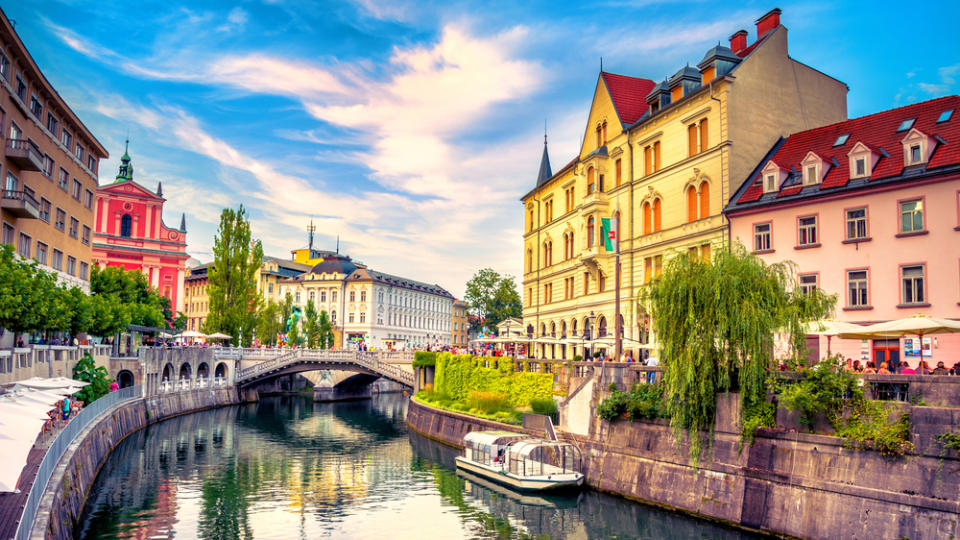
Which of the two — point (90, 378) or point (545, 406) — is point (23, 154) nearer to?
point (90, 378)

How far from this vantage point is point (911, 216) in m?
34.7

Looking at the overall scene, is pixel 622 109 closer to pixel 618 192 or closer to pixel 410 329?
pixel 618 192

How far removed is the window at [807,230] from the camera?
3884 centimetres

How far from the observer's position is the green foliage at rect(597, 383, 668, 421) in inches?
1248

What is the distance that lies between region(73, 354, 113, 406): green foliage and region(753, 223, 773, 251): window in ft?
132

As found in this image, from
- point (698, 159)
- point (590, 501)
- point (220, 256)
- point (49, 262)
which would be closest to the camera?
point (590, 501)

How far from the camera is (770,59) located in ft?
150

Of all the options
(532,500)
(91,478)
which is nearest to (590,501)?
(532,500)

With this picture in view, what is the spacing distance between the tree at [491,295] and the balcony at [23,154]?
60.6m

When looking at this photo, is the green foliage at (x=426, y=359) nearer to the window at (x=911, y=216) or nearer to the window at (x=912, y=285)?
the window at (x=912, y=285)

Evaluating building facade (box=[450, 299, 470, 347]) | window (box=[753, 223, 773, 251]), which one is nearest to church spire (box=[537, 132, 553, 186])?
window (box=[753, 223, 773, 251])

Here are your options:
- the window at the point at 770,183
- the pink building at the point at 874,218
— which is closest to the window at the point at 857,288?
the pink building at the point at 874,218

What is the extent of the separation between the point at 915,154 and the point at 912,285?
6172mm

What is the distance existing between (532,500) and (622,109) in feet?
104
